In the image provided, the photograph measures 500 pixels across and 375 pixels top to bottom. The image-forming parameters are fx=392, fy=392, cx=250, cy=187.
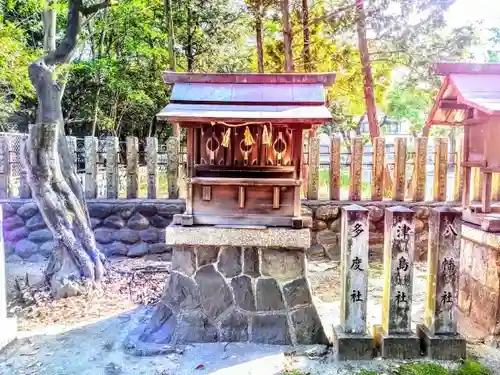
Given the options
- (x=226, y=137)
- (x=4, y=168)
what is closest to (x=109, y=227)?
(x=4, y=168)

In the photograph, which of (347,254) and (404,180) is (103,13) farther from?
(347,254)

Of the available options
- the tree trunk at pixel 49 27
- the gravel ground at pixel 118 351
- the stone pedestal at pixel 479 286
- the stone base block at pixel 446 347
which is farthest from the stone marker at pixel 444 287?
the tree trunk at pixel 49 27

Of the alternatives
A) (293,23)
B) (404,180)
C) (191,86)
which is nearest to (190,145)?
(191,86)

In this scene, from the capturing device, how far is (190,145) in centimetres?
506

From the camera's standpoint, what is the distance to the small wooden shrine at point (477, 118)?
511 centimetres

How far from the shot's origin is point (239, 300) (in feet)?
16.4

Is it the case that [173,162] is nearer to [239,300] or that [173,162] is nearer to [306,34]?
[239,300]

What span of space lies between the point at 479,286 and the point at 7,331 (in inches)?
249

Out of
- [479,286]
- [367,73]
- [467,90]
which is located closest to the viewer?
[467,90]

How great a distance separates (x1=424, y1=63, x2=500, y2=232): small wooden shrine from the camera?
5.11 metres

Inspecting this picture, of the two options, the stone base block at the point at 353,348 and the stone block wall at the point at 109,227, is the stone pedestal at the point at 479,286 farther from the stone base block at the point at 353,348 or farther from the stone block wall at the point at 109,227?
the stone block wall at the point at 109,227

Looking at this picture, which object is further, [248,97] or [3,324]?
[248,97]

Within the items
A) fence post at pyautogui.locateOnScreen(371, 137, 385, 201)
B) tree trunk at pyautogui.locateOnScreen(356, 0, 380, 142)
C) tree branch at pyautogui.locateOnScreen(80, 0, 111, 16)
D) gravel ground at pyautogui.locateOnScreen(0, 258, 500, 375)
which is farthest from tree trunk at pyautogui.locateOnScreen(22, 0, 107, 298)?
tree trunk at pyautogui.locateOnScreen(356, 0, 380, 142)

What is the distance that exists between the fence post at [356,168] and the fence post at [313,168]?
73cm
